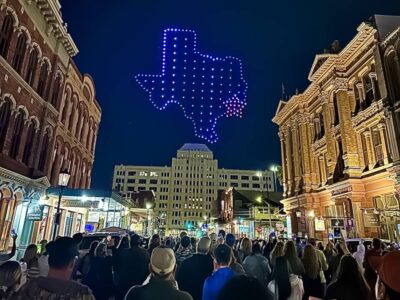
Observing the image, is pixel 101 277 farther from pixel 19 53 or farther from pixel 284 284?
pixel 19 53

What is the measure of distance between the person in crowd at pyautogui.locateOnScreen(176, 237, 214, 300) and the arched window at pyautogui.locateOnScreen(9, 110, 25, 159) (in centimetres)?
1922

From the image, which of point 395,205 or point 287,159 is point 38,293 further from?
point 287,159

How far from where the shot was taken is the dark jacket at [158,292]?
9.04ft

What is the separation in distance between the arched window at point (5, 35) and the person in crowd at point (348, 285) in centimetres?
2156

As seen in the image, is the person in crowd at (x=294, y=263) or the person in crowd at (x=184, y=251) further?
the person in crowd at (x=184, y=251)

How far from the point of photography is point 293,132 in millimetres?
38594

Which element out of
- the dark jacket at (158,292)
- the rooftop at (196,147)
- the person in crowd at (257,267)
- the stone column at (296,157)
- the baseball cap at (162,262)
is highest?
the rooftop at (196,147)

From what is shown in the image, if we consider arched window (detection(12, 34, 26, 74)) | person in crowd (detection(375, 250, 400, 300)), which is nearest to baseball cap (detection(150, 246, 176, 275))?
person in crowd (detection(375, 250, 400, 300))

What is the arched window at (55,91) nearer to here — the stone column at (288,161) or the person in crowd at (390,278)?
the person in crowd at (390,278)

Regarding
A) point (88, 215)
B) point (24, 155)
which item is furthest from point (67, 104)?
point (88, 215)

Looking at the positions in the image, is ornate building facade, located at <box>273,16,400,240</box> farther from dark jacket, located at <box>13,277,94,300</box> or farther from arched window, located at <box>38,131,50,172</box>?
arched window, located at <box>38,131,50,172</box>

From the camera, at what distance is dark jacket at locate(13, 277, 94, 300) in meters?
2.64

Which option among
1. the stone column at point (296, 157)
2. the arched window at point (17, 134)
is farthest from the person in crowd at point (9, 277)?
the stone column at point (296, 157)

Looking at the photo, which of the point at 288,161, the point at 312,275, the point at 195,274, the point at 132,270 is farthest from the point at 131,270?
the point at 288,161
